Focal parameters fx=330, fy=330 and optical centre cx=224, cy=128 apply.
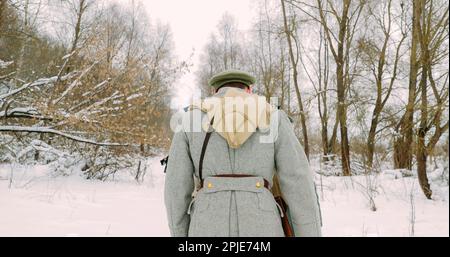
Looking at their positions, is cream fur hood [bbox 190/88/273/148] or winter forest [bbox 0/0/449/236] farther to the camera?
winter forest [bbox 0/0/449/236]

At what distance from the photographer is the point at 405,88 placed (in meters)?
13.5

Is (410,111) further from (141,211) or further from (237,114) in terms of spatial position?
(237,114)

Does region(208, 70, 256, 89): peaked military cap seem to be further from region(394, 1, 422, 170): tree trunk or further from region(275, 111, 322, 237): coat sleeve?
region(394, 1, 422, 170): tree trunk

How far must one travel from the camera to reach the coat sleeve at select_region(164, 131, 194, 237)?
197 cm

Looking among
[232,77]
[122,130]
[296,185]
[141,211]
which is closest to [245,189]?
[296,185]

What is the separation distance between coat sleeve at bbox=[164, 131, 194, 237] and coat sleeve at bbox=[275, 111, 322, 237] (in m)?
0.55

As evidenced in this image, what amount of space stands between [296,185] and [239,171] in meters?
0.33

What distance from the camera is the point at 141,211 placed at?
5738 mm

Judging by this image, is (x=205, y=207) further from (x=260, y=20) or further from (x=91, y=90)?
(x=260, y=20)

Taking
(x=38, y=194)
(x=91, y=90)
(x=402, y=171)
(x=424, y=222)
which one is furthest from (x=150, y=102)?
(x=402, y=171)

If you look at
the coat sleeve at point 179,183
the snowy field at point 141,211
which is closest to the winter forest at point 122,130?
the snowy field at point 141,211

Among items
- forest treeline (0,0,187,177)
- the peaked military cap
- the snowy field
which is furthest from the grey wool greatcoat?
forest treeline (0,0,187,177)

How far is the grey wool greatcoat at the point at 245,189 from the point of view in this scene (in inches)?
73.6

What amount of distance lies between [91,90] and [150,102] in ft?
4.57
